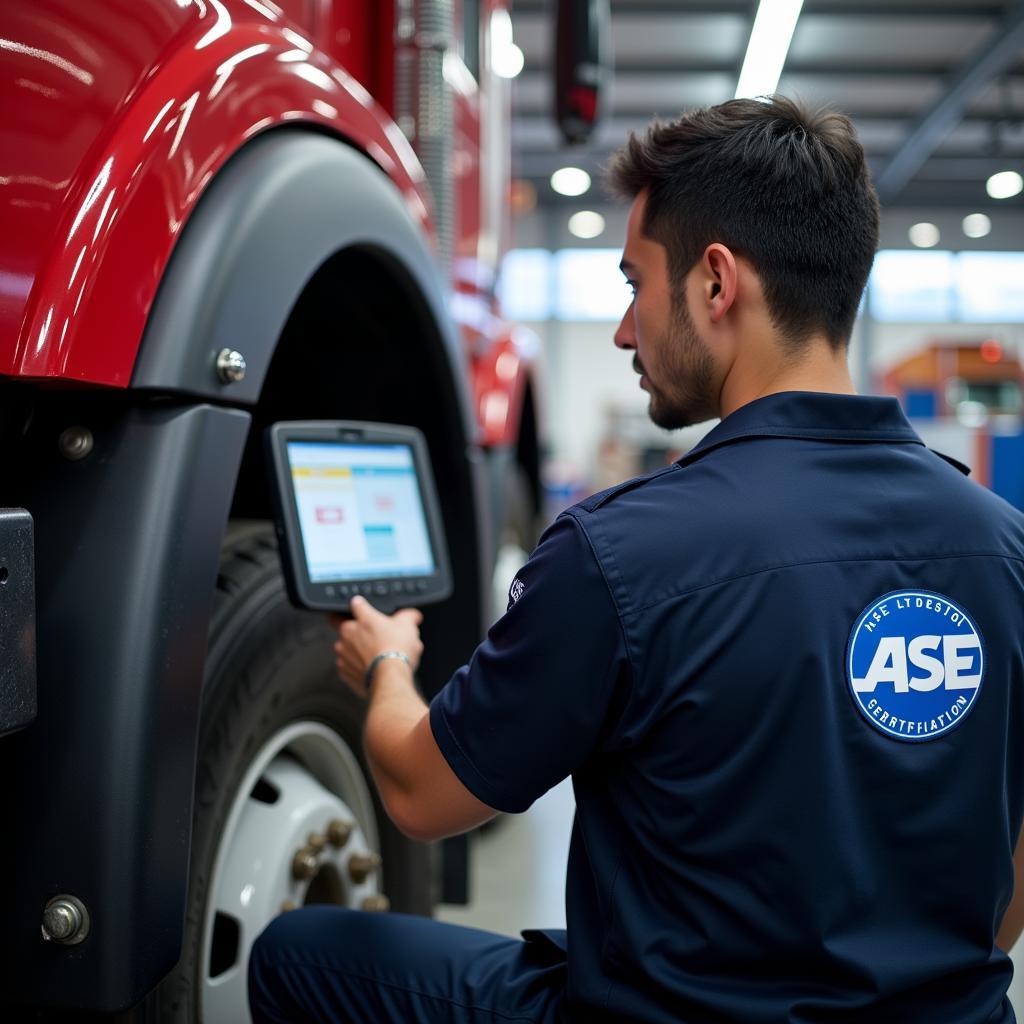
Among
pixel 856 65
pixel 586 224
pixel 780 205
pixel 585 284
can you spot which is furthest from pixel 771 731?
pixel 586 224

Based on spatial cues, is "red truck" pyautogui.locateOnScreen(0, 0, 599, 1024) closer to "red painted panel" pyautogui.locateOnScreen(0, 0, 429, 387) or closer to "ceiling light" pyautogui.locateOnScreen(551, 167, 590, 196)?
"red painted panel" pyautogui.locateOnScreen(0, 0, 429, 387)

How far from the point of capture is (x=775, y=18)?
9.62 m

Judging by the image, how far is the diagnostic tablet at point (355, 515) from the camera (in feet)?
3.88

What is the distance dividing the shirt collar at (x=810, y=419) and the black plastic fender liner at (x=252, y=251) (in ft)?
1.34

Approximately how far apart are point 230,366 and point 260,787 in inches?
24.0

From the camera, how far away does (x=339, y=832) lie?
1360 mm

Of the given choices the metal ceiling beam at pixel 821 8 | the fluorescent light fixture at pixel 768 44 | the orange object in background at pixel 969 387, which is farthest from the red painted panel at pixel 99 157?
the metal ceiling beam at pixel 821 8

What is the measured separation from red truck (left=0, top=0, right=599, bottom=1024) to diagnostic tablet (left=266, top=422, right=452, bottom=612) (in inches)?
4.0

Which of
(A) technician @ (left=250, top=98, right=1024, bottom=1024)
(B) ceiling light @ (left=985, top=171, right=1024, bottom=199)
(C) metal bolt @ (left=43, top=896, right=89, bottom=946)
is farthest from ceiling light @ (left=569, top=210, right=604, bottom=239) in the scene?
(C) metal bolt @ (left=43, top=896, right=89, bottom=946)

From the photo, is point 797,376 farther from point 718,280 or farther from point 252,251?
point 252,251

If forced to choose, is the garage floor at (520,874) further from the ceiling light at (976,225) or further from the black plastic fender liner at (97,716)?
the ceiling light at (976,225)

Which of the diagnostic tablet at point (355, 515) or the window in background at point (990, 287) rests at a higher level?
the window in background at point (990, 287)

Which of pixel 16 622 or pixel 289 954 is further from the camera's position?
pixel 289 954

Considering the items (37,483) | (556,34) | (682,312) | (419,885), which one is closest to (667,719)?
→ (682,312)
